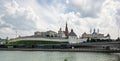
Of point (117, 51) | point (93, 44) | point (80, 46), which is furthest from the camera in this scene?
point (80, 46)

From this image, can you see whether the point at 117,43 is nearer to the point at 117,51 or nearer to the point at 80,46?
the point at 117,51

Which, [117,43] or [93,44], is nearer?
[117,43]

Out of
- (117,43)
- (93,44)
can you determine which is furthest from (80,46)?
(117,43)

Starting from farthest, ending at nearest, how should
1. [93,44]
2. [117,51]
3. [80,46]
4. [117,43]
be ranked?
1. [80,46]
2. [93,44]
3. [117,51]
4. [117,43]

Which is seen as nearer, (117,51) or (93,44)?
(117,51)

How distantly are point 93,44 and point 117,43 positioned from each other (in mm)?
28672

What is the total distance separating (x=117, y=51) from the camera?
128 meters

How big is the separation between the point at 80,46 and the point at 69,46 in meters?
6.83

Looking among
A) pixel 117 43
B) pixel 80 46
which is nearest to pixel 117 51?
pixel 117 43

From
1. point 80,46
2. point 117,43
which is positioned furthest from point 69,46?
point 117,43

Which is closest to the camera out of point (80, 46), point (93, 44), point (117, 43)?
point (117, 43)

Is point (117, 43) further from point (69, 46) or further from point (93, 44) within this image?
point (69, 46)

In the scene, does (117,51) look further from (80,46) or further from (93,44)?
(80,46)

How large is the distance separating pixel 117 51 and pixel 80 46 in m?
40.3
